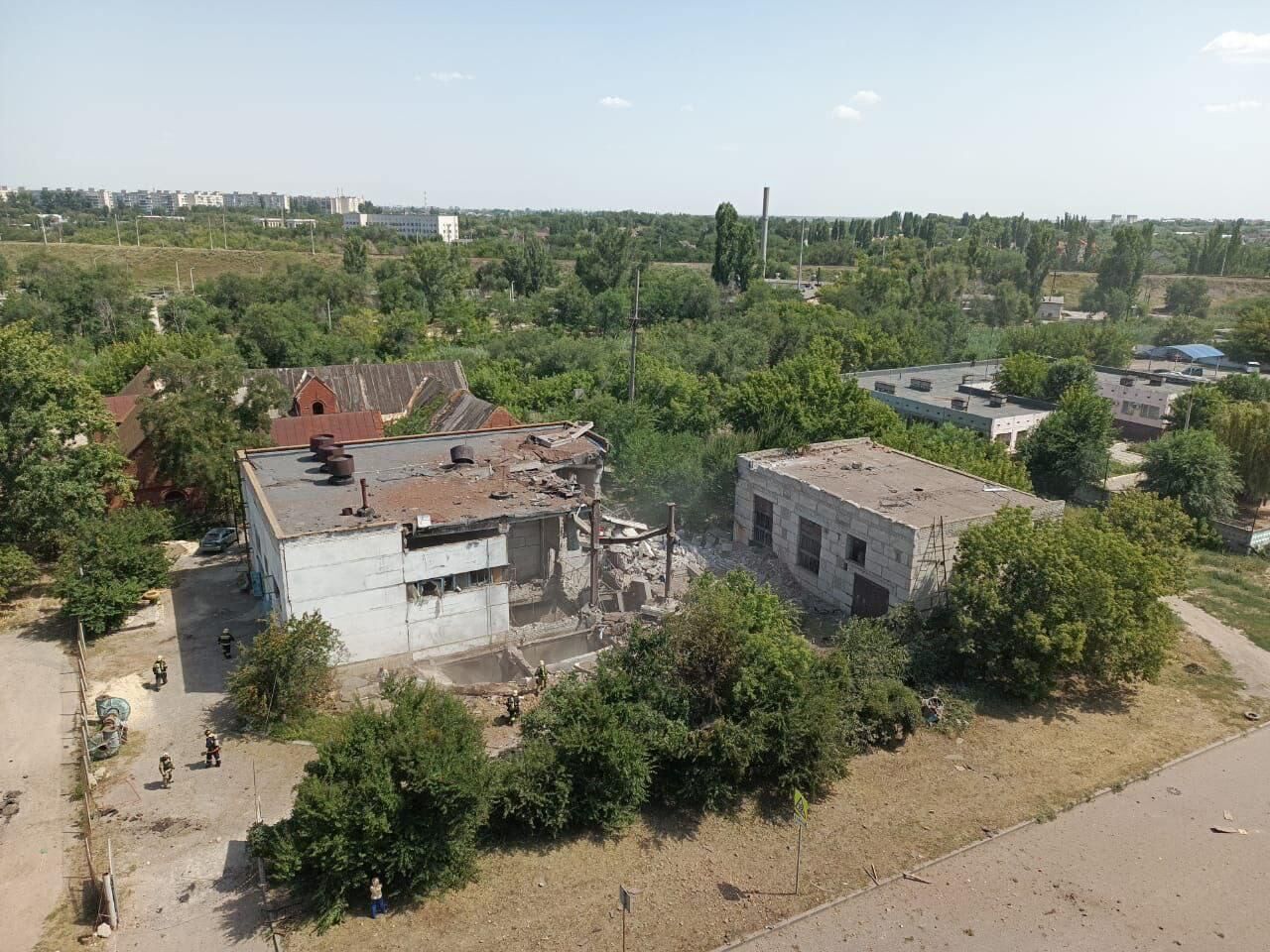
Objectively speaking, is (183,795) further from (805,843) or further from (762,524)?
(762,524)

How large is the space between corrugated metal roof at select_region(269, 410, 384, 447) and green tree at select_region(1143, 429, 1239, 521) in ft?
117

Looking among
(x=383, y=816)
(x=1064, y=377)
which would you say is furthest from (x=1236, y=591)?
(x=383, y=816)

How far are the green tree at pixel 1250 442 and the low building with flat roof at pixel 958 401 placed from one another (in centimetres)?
807

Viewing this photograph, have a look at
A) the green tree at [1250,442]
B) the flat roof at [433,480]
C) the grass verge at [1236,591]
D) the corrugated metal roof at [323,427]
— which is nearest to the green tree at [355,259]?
the corrugated metal roof at [323,427]

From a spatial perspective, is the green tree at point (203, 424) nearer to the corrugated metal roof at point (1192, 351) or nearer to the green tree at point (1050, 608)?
the green tree at point (1050, 608)

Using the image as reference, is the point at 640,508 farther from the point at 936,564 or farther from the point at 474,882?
the point at 474,882

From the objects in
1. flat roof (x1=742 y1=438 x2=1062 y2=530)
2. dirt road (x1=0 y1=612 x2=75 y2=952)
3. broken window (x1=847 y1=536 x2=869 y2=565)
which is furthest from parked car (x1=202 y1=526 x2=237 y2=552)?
broken window (x1=847 y1=536 x2=869 y2=565)

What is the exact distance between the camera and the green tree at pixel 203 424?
3186 centimetres

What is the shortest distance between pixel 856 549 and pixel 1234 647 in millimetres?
12421

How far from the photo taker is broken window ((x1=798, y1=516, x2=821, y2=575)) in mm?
28422

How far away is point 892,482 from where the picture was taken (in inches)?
1150

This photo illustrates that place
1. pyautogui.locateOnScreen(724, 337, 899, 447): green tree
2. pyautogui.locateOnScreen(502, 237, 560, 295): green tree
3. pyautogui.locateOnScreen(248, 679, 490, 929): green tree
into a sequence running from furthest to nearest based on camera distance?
1. pyautogui.locateOnScreen(502, 237, 560, 295): green tree
2. pyautogui.locateOnScreen(724, 337, 899, 447): green tree
3. pyautogui.locateOnScreen(248, 679, 490, 929): green tree

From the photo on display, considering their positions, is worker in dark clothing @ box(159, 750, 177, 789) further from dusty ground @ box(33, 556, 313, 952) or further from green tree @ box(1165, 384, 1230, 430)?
green tree @ box(1165, 384, 1230, 430)

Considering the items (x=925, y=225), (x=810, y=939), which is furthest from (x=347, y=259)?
(x=925, y=225)
